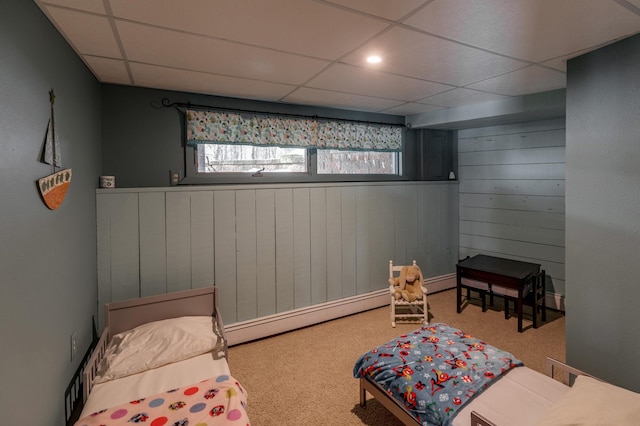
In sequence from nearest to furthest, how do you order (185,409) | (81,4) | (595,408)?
(595,408) → (81,4) → (185,409)

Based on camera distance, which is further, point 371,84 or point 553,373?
point 371,84

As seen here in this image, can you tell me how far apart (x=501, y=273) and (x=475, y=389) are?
201 centimetres

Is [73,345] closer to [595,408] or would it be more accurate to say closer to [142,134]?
[142,134]

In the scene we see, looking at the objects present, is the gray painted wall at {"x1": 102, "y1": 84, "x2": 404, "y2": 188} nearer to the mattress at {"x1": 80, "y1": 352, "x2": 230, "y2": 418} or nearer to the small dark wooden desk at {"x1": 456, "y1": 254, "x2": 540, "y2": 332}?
the mattress at {"x1": 80, "y1": 352, "x2": 230, "y2": 418}

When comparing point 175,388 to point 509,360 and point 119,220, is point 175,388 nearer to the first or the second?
point 119,220

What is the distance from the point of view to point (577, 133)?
2246mm

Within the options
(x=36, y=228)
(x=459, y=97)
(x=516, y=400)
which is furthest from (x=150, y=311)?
(x=459, y=97)

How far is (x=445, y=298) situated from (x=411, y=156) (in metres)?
1.95

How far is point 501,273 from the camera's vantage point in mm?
3502

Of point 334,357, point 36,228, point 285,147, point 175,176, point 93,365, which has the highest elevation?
point 285,147

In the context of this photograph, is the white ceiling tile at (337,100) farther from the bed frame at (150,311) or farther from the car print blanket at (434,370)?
the car print blanket at (434,370)

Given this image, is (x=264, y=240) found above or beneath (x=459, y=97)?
beneath

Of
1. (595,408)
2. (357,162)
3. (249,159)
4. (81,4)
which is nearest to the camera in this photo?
(595,408)

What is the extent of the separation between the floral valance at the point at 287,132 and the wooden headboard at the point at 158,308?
4.51 ft
